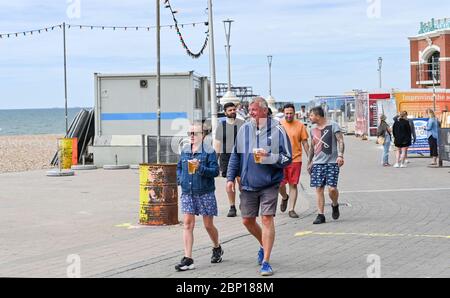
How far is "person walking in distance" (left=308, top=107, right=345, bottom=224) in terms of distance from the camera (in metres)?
11.5

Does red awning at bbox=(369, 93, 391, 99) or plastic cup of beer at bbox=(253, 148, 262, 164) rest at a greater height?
red awning at bbox=(369, 93, 391, 99)

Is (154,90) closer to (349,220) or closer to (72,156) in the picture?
(72,156)

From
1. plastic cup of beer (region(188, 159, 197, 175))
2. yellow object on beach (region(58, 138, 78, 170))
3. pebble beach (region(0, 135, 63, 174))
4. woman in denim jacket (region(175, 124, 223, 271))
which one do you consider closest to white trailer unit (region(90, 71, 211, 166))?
yellow object on beach (region(58, 138, 78, 170))

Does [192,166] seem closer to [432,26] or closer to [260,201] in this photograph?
[260,201]

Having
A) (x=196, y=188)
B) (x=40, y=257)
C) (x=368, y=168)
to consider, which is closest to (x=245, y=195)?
(x=196, y=188)

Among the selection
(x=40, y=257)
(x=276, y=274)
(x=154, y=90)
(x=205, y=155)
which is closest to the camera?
(x=276, y=274)

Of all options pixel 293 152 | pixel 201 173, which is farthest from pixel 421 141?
pixel 201 173

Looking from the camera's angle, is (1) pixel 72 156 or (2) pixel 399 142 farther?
(1) pixel 72 156

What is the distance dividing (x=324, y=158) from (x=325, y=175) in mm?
248

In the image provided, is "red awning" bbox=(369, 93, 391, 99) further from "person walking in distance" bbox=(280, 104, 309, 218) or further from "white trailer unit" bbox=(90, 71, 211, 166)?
"person walking in distance" bbox=(280, 104, 309, 218)

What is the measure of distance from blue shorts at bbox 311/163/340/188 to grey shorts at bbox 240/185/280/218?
11.4 ft

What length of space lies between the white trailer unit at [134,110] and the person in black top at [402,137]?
592 centimetres

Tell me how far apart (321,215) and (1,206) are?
619cm

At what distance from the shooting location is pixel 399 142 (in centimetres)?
2230
